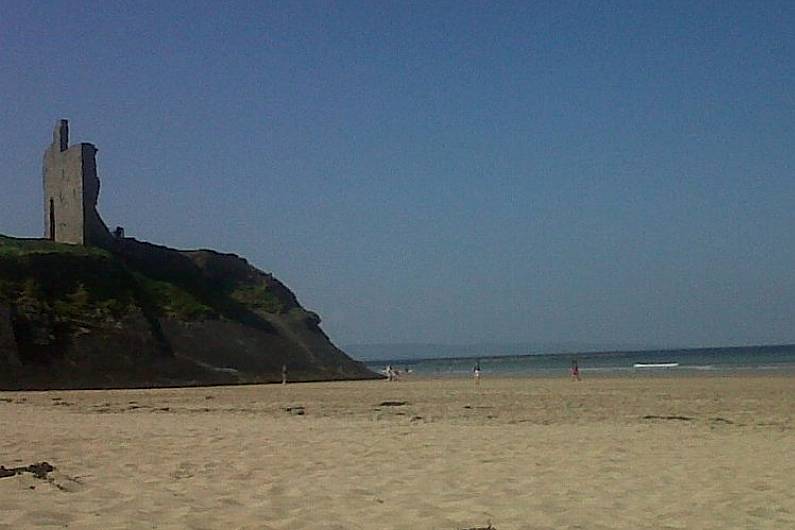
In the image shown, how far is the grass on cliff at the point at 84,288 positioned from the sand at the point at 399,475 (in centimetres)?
3017

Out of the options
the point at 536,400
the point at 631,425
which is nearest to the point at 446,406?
the point at 536,400

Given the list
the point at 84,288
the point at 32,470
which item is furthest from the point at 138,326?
the point at 32,470

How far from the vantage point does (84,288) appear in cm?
4381

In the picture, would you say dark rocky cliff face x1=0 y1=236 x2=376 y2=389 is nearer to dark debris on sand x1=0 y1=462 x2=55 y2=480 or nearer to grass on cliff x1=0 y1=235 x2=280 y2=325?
grass on cliff x1=0 y1=235 x2=280 y2=325

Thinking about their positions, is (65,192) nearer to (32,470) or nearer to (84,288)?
(84,288)

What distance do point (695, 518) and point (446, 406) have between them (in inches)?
502

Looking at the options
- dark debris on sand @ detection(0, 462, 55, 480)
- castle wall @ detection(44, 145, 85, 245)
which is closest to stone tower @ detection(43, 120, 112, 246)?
castle wall @ detection(44, 145, 85, 245)

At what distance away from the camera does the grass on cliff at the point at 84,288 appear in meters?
41.1

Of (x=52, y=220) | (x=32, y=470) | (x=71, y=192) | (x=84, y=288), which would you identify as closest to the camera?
A: (x=32, y=470)

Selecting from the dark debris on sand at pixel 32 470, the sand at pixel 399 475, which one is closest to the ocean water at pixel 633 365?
the sand at pixel 399 475

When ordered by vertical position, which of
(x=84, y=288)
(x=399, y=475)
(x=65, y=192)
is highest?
(x=65, y=192)

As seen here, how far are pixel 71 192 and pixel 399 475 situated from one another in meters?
46.4

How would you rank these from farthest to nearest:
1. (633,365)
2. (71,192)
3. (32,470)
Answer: (633,365) → (71,192) → (32,470)

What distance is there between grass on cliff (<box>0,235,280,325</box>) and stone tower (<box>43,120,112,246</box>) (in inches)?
79.1
